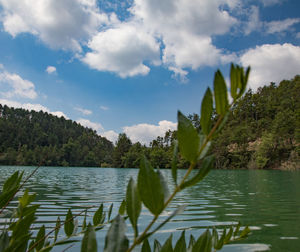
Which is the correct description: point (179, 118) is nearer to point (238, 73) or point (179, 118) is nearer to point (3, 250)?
point (238, 73)

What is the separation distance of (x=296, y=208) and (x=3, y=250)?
775 cm

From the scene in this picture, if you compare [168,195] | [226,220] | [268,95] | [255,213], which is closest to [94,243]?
[168,195]

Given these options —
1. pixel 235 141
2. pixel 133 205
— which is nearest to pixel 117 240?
pixel 133 205

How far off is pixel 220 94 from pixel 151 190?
0.17m

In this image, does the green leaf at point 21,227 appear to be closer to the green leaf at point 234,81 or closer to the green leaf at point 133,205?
the green leaf at point 133,205

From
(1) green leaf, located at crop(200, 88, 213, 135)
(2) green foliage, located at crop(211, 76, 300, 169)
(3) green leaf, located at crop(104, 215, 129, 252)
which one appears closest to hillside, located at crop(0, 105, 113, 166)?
(2) green foliage, located at crop(211, 76, 300, 169)

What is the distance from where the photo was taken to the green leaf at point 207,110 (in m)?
0.35

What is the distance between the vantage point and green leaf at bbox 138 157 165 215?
341 millimetres

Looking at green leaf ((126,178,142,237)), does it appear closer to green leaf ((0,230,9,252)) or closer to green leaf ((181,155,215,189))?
green leaf ((181,155,215,189))

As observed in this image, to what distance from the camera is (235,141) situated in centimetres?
5847

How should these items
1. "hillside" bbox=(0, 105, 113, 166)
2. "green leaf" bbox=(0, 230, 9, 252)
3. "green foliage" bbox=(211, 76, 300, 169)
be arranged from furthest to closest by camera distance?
"hillside" bbox=(0, 105, 113, 166) → "green foliage" bbox=(211, 76, 300, 169) → "green leaf" bbox=(0, 230, 9, 252)

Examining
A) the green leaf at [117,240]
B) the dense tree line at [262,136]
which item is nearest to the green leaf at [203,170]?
the green leaf at [117,240]

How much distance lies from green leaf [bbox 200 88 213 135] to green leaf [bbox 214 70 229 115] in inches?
0.5

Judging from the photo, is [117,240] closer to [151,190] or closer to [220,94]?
[151,190]
